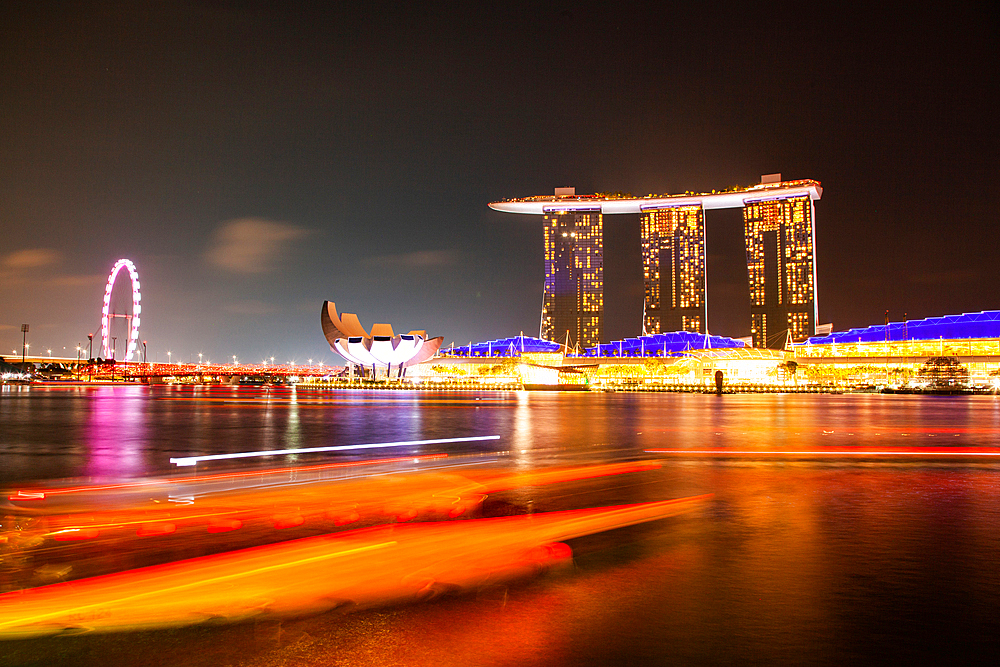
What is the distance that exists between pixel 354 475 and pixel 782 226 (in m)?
159

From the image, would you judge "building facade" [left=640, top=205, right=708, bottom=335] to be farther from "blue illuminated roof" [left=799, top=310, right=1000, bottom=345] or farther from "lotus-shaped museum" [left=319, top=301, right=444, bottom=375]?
"lotus-shaped museum" [left=319, top=301, right=444, bottom=375]

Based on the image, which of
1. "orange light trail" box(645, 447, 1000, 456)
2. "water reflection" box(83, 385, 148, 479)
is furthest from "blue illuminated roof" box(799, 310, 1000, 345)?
"water reflection" box(83, 385, 148, 479)

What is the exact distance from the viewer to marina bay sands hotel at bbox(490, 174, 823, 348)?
149 metres

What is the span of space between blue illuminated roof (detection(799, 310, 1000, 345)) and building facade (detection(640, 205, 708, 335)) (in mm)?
60426

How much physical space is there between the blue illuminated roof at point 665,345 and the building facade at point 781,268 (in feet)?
142

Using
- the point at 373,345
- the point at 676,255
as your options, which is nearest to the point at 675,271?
the point at 676,255

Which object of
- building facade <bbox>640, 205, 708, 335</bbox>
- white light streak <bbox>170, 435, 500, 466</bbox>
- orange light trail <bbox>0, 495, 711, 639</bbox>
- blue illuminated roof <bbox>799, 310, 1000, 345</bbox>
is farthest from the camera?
building facade <bbox>640, 205, 708, 335</bbox>

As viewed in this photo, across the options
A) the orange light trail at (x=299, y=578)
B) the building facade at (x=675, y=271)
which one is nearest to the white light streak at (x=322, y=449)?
the orange light trail at (x=299, y=578)

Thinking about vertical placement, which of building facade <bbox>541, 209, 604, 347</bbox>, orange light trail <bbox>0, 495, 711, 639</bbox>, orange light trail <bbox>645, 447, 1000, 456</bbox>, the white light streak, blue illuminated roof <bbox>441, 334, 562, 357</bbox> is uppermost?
building facade <bbox>541, 209, 604, 347</bbox>

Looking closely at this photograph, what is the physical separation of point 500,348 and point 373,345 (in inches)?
1076

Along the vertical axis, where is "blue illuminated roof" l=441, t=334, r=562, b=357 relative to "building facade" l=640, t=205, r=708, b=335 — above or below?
below

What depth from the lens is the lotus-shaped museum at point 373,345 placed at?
9881cm

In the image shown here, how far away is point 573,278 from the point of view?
164 m

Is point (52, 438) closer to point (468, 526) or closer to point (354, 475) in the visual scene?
point (354, 475)
